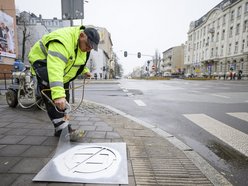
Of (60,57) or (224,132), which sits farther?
(224,132)

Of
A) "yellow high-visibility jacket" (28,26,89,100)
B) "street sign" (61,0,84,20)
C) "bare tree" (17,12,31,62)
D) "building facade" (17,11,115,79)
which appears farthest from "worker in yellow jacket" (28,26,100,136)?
"building facade" (17,11,115,79)

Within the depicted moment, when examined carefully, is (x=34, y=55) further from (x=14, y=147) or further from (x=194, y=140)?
(x=194, y=140)

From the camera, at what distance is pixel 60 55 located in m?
2.19

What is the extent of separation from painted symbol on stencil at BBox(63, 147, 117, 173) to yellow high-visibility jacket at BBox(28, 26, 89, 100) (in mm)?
855

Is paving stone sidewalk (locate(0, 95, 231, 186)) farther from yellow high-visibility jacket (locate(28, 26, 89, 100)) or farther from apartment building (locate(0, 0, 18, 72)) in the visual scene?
apartment building (locate(0, 0, 18, 72))

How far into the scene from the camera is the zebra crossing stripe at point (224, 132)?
9.57 feet

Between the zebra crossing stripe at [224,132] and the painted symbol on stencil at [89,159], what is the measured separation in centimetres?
197

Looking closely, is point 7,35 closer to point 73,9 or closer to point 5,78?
point 5,78

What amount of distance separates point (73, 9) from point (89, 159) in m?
5.24

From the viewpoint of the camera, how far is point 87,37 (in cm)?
252

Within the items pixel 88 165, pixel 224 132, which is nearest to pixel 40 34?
pixel 224 132

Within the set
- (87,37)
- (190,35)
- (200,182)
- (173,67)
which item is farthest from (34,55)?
(173,67)

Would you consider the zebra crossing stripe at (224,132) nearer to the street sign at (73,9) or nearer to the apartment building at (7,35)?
the street sign at (73,9)

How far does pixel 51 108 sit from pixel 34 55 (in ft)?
2.86
